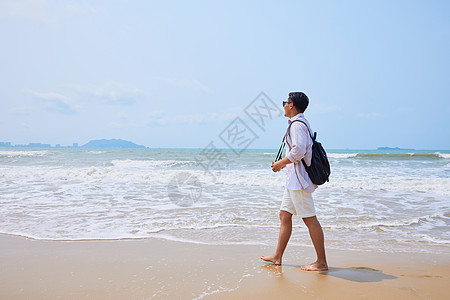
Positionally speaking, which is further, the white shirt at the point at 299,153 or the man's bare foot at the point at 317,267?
the man's bare foot at the point at 317,267

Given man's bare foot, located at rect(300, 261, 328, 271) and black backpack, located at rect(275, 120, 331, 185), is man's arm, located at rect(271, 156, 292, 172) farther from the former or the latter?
man's bare foot, located at rect(300, 261, 328, 271)

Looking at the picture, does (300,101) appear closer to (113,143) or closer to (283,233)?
(283,233)

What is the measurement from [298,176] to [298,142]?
331 mm

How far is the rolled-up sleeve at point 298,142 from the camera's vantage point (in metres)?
2.88

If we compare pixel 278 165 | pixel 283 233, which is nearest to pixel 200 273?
pixel 283 233

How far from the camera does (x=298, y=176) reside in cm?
299

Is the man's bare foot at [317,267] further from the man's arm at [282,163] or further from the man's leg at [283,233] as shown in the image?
the man's arm at [282,163]

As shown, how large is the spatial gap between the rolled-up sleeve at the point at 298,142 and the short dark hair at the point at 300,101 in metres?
0.21

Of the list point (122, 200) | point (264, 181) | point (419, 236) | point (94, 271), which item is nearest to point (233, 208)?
point (122, 200)

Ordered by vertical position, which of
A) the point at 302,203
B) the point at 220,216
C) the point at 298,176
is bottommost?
the point at 220,216

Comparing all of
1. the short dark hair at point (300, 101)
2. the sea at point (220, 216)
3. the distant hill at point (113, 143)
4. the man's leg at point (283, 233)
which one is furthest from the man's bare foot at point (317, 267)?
the distant hill at point (113, 143)

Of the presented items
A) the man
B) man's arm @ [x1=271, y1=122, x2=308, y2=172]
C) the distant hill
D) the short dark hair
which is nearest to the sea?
the man

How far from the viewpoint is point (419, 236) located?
4695mm

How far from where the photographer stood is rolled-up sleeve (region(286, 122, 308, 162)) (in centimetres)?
288
